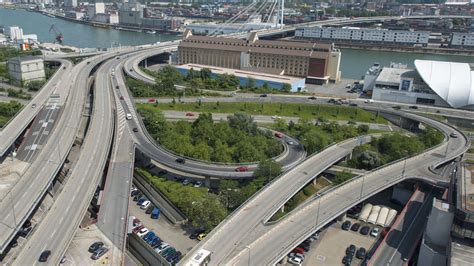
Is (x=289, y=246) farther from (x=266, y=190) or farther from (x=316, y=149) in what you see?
(x=316, y=149)

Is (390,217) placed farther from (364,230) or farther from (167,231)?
(167,231)

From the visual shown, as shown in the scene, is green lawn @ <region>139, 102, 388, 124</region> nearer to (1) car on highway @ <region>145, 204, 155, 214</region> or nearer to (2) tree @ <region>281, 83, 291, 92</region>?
(2) tree @ <region>281, 83, 291, 92</region>

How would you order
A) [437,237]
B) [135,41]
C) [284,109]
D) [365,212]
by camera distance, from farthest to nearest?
[135,41], [284,109], [365,212], [437,237]

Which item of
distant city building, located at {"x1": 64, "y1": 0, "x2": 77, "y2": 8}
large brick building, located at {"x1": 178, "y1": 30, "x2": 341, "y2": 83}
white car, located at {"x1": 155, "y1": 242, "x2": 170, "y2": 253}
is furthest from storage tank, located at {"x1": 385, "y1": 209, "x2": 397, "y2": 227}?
distant city building, located at {"x1": 64, "y1": 0, "x2": 77, "y2": 8}

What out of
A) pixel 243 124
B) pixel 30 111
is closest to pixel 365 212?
pixel 243 124

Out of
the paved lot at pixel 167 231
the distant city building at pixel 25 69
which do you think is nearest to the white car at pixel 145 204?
the paved lot at pixel 167 231

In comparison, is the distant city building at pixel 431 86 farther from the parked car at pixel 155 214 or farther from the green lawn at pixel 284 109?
the parked car at pixel 155 214
